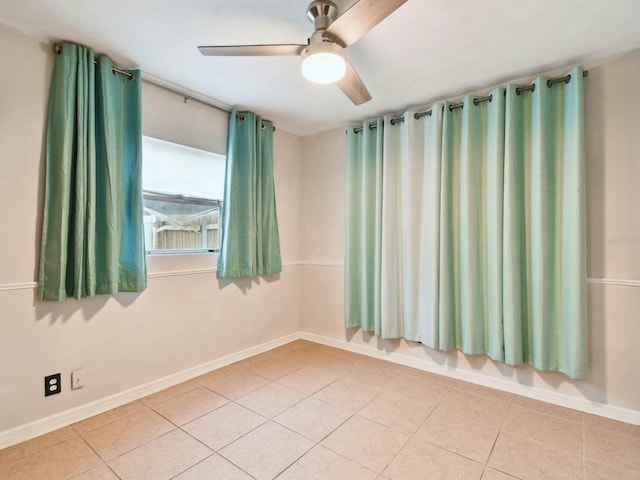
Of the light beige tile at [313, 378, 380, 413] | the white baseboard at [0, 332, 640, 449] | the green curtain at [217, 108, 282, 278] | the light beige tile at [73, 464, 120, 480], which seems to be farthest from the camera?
the green curtain at [217, 108, 282, 278]

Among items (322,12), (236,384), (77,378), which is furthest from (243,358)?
(322,12)

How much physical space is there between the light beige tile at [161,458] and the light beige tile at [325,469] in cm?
50

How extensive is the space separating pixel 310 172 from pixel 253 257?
1270 mm

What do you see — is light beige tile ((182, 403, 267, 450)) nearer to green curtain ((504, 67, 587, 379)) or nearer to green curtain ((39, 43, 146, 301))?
green curtain ((39, 43, 146, 301))

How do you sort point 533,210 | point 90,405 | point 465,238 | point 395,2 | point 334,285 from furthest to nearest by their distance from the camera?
point 334,285 < point 465,238 < point 533,210 < point 90,405 < point 395,2

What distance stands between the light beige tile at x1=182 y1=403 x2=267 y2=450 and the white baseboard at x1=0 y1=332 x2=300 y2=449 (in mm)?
597

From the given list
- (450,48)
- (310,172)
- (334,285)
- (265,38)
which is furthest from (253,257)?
(450,48)

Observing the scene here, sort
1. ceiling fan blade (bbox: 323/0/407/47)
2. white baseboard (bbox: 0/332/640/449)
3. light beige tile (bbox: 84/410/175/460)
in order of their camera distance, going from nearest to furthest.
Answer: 1. ceiling fan blade (bbox: 323/0/407/47)
2. light beige tile (bbox: 84/410/175/460)
3. white baseboard (bbox: 0/332/640/449)

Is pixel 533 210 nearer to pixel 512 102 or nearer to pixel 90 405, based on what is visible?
pixel 512 102

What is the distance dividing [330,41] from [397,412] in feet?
7.44

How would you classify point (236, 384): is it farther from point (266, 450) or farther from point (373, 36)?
point (373, 36)

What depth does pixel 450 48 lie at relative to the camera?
199 cm

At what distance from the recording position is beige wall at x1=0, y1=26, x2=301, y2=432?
178 centimetres

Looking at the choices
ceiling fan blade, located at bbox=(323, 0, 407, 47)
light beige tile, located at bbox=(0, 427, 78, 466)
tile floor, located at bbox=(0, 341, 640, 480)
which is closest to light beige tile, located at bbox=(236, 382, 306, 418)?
tile floor, located at bbox=(0, 341, 640, 480)
